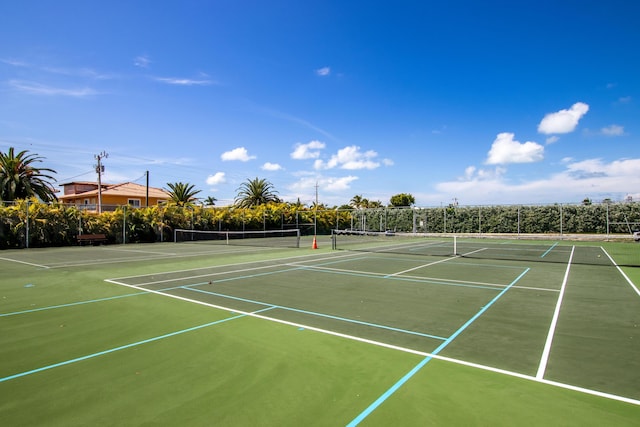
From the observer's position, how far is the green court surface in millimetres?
3707

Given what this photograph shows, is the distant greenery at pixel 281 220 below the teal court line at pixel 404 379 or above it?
above

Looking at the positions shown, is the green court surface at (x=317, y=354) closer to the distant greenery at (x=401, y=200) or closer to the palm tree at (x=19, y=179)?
the palm tree at (x=19, y=179)

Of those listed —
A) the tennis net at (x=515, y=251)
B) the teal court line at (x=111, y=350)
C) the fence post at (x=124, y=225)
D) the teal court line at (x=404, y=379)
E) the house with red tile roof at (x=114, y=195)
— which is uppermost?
the house with red tile roof at (x=114, y=195)

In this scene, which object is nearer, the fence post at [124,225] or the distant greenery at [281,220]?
the distant greenery at [281,220]

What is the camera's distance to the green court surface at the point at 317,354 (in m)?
3.71

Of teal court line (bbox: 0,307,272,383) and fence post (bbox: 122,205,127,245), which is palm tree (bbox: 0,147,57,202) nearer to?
fence post (bbox: 122,205,127,245)

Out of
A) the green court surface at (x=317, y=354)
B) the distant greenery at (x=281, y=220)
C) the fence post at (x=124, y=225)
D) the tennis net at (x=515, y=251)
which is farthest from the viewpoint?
the fence post at (x=124, y=225)

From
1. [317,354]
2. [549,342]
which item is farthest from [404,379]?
[549,342]

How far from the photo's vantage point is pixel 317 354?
5.25 meters

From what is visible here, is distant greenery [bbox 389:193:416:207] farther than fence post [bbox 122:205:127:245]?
Yes

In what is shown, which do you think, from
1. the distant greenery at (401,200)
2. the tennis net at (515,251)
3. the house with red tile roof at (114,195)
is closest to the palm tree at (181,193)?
the house with red tile roof at (114,195)

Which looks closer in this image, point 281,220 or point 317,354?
point 317,354

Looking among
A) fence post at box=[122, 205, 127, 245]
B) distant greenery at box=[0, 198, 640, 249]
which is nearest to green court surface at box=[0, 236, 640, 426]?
distant greenery at box=[0, 198, 640, 249]

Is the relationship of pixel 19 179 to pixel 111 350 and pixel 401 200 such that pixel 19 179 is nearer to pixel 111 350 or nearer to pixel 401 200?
pixel 111 350
